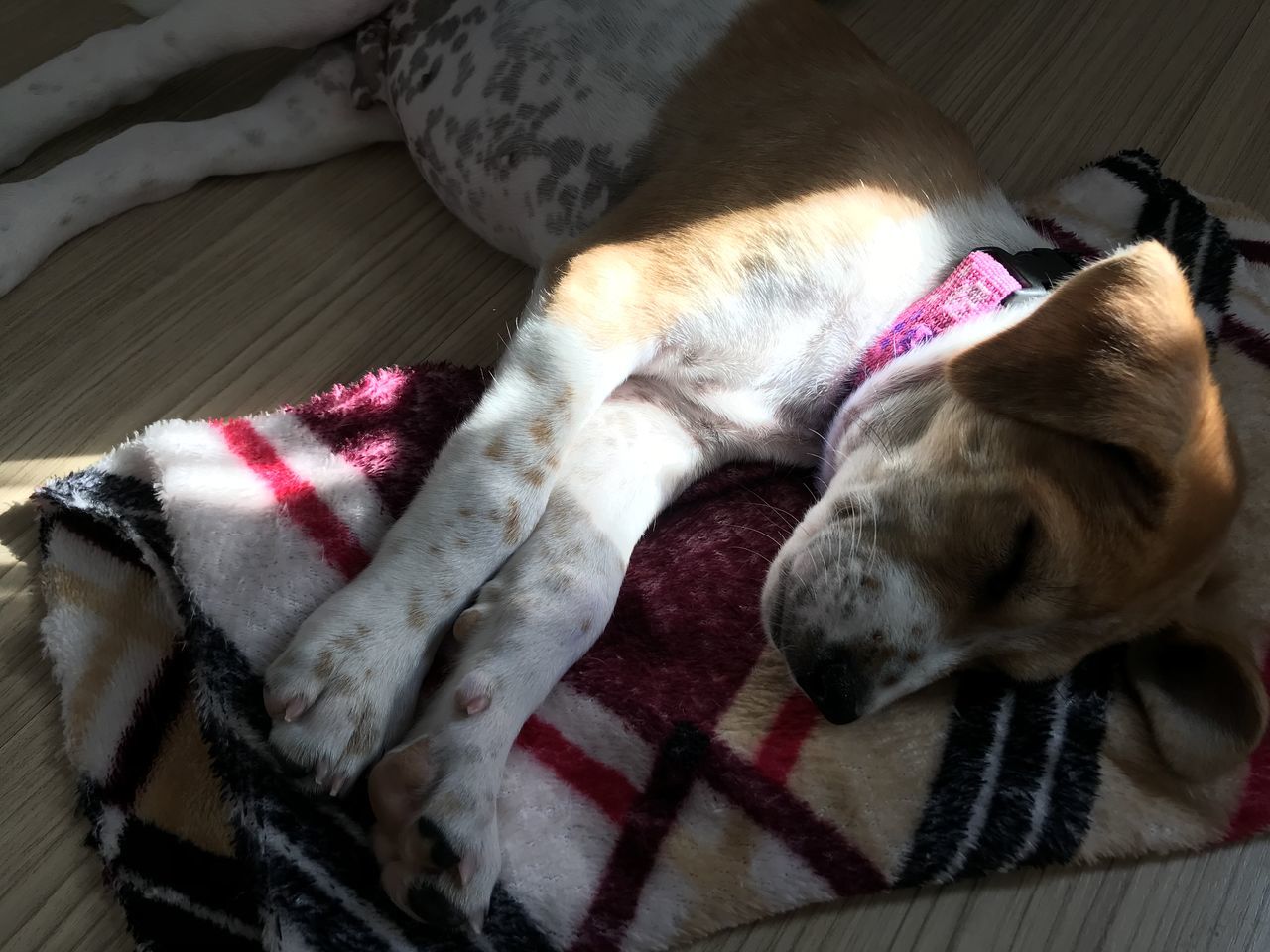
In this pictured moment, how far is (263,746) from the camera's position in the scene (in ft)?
4.09

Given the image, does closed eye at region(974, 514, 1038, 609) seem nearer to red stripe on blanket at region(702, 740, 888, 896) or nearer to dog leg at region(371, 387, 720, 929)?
red stripe on blanket at region(702, 740, 888, 896)

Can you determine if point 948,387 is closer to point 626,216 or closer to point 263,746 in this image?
point 626,216

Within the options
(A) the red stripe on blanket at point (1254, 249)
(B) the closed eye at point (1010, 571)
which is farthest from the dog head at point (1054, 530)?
(A) the red stripe on blanket at point (1254, 249)

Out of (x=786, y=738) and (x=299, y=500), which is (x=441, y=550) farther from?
(x=786, y=738)

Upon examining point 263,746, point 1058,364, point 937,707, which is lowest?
point 263,746

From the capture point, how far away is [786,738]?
1.40 metres

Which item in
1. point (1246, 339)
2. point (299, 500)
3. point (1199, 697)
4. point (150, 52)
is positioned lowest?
point (299, 500)

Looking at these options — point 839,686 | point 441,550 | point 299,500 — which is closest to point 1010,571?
point 839,686

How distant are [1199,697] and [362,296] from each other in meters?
1.56

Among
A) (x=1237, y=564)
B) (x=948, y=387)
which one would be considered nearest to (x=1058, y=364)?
(x=948, y=387)

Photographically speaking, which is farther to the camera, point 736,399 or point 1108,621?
point 736,399

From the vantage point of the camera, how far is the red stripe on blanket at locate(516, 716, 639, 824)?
1.33 metres

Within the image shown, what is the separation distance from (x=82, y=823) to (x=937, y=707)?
114cm

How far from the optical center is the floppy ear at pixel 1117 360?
1182 millimetres
